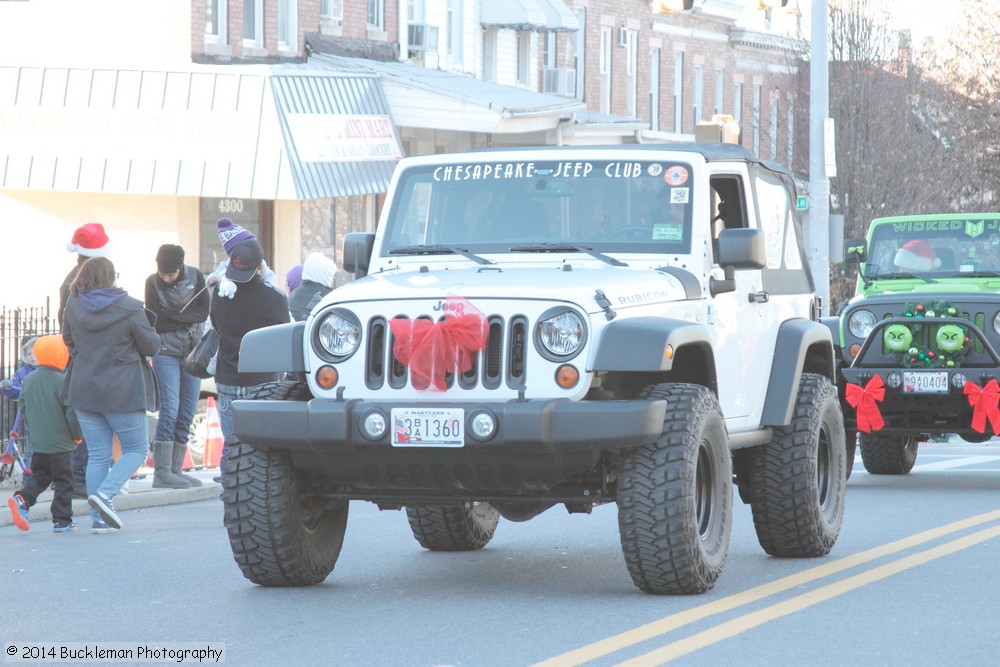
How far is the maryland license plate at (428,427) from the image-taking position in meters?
8.01

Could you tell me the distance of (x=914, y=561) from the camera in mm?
10000

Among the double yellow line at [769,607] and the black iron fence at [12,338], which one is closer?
the double yellow line at [769,607]

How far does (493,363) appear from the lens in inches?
322

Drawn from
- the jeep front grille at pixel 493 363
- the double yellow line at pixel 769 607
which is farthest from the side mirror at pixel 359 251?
the double yellow line at pixel 769 607

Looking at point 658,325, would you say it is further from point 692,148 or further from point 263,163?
point 263,163

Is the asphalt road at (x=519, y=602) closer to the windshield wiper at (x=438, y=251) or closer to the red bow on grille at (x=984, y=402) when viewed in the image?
the windshield wiper at (x=438, y=251)

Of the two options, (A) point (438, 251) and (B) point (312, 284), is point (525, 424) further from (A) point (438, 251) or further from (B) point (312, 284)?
(B) point (312, 284)

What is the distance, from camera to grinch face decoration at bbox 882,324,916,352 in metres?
14.3

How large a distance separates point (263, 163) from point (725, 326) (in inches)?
609

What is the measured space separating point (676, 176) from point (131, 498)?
574 cm

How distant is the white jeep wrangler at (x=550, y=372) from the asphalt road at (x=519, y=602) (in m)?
0.38

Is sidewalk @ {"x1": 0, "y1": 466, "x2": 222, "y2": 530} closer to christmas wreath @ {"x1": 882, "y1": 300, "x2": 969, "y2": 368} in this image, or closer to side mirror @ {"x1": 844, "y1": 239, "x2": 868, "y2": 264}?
christmas wreath @ {"x1": 882, "y1": 300, "x2": 969, "y2": 368}

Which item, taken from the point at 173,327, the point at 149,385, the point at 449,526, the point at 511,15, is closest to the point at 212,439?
the point at 173,327

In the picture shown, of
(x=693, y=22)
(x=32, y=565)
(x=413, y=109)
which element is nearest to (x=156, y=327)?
(x=32, y=565)
